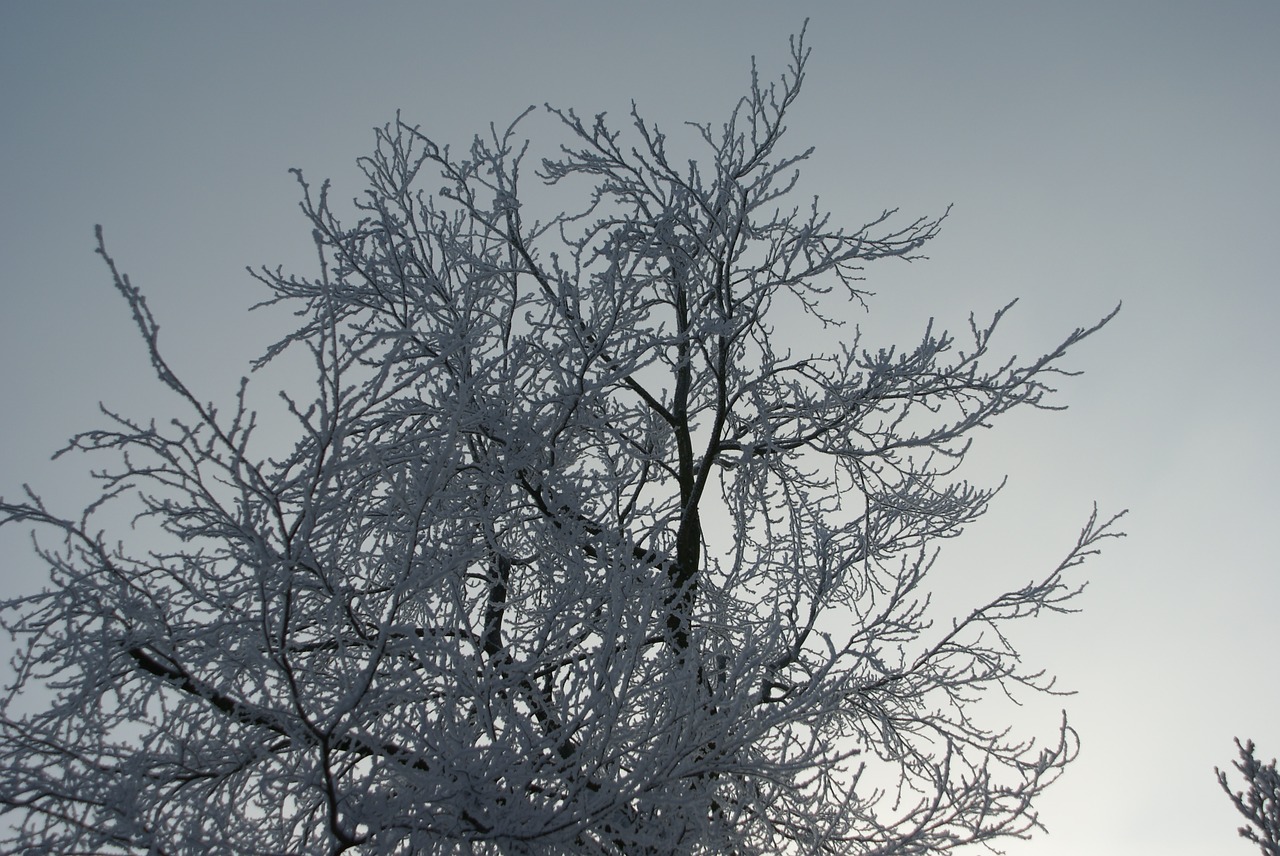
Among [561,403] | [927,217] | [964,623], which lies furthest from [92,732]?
[927,217]

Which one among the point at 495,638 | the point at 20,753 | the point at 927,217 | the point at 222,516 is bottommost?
the point at 20,753

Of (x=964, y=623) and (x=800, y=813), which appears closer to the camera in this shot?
(x=800, y=813)

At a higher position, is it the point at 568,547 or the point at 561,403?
the point at 561,403

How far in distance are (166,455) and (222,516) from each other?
24cm

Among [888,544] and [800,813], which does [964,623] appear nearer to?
[888,544]

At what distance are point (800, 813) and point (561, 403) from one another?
2.17m

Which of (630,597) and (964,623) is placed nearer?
(630,597)

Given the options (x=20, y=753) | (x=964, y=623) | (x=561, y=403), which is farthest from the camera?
(x=964, y=623)

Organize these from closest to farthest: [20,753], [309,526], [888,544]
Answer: [309,526] < [20,753] < [888,544]

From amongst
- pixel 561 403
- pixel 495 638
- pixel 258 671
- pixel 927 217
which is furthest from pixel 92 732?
pixel 927 217

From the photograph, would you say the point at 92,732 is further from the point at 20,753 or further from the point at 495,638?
the point at 495,638

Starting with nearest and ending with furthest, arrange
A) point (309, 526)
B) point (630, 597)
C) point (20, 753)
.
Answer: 1. point (309, 526)
2. point (20, 753)
3. point (630, 597)

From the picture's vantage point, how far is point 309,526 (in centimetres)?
223

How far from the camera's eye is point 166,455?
7.81ft
